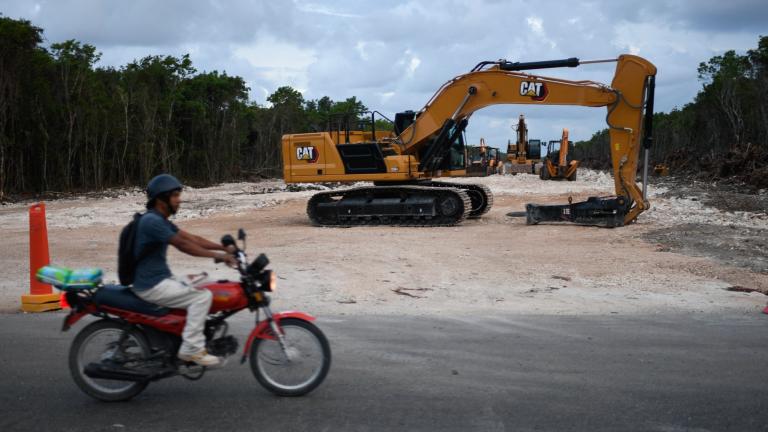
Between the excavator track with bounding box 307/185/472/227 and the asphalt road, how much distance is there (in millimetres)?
11412

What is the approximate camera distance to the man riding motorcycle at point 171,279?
5.39 metres

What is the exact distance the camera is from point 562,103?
18.8m

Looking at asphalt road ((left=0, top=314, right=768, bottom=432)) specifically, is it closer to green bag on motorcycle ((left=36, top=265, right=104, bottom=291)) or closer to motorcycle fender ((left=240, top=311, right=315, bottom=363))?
motorcycle fender ((left=240, top=311, right=315, bottom=363))

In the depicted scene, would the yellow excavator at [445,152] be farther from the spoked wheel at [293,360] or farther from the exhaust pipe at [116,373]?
the exhaust pipe at [116,373]

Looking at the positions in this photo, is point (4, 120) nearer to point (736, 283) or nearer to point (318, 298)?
point (318, 298)

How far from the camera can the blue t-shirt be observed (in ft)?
17.6

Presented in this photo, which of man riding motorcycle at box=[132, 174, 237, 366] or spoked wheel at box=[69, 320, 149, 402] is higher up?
man riding motorcycle at box=[132, 174, 237, 366]

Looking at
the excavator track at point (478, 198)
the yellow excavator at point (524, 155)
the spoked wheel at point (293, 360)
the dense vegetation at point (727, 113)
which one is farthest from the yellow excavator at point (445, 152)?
the yellow excavator at point (524, 155)

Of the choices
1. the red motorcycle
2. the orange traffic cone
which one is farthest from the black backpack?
the orange traffic cone

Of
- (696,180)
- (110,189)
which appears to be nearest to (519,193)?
(696,180)

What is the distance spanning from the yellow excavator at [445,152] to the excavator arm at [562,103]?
25 mm

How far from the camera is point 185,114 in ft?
179

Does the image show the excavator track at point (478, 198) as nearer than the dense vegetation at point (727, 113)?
Yes

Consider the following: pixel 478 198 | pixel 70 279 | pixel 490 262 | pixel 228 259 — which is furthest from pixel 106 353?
pixel 478 198
